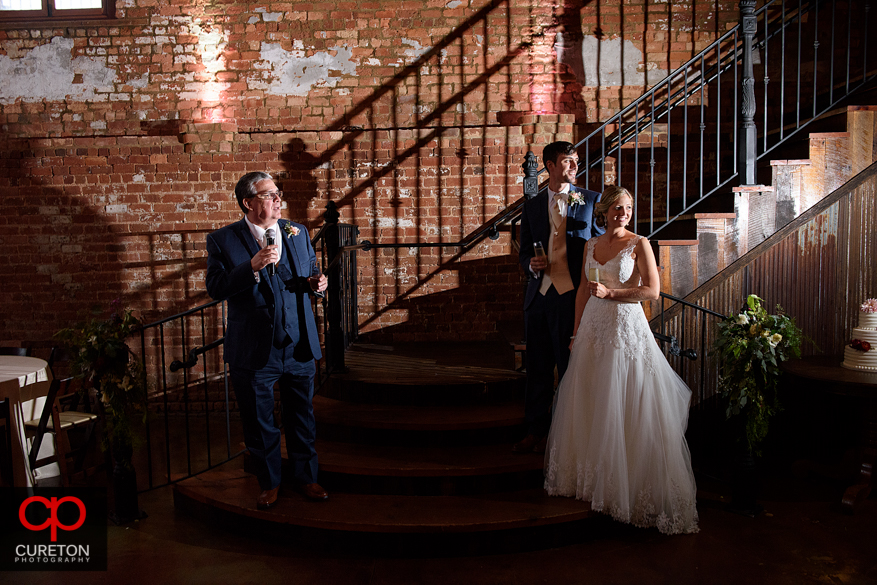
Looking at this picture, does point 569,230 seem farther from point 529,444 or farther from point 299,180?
point 299,180

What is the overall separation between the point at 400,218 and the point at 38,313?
3.60 meters

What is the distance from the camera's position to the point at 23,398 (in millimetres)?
3701

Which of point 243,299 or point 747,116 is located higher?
point 747,116

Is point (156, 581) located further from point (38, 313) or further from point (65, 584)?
point (38, 313)

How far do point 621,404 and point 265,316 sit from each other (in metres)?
1.78

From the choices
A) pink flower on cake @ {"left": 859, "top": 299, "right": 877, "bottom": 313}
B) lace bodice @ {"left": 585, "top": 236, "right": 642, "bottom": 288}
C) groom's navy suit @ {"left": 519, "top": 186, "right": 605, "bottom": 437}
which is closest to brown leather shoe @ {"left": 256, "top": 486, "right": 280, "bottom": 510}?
groom's navy suit @ {"left": 519, "top": 186, "right": 605, "bottom": 437}

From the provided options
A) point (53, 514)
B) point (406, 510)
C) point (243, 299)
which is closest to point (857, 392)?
point (406, 510)

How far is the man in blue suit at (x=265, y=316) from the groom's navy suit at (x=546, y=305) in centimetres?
114

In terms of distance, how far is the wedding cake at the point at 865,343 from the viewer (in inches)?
141

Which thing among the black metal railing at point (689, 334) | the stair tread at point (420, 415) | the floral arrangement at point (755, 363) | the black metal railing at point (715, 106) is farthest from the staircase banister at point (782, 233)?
the stair tread at point (420, 415)

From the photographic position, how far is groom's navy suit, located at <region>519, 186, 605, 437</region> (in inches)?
125

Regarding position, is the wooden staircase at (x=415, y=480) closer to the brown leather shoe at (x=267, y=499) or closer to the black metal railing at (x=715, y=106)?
the brown leather shoe at (x=267, y=499)

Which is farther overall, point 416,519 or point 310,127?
point 310,127

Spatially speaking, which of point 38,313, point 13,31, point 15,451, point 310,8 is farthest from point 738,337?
point 13,31
